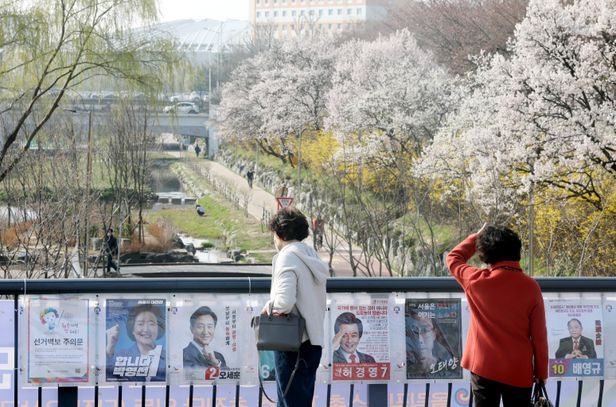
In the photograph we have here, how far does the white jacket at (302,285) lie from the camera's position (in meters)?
6.07

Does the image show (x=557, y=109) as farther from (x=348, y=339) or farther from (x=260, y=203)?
(x=260, y=203)

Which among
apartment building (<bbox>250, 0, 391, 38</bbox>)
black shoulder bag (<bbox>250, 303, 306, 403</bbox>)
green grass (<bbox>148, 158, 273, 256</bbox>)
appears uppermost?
apartment building (<bbox>250, 0, 391, 38</bbox>)

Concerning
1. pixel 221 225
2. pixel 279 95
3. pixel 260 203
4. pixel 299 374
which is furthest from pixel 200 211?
pixel 299 374

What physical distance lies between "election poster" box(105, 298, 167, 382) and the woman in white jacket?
43.7 inches

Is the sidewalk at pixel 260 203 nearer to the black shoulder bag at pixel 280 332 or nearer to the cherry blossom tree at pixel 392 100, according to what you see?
the cherry blossom tree at pixel 392 100

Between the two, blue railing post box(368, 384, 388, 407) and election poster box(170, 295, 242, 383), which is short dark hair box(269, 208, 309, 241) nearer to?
election poster box(170, 295, 242, 383)

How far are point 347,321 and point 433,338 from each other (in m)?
0.62

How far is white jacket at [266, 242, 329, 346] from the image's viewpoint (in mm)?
6070

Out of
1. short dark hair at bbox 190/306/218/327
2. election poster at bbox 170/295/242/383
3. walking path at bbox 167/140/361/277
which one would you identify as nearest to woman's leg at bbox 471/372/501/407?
election poster at bbox 170/295/242/383

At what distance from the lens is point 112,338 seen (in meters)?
7.03

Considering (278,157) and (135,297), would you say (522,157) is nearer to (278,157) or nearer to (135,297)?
(135,297)

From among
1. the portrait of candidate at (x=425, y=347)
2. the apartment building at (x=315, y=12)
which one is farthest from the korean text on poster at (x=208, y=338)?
the apartment building at (x=315, y=12)

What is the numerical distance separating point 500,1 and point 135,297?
5727 centimetres

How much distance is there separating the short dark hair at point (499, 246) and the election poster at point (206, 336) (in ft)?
6.33
